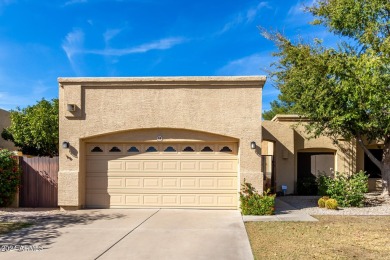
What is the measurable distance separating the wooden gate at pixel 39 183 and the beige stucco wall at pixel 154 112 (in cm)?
68

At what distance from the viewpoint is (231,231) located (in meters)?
8.85

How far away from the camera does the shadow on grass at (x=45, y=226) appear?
789cm

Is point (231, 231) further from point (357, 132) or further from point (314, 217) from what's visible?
point (357, 132)

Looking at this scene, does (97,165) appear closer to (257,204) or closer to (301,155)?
(257,204)

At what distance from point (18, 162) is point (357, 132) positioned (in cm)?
1365

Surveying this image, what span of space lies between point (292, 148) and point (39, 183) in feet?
38.1

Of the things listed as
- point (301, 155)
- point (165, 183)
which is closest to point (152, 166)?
point (165, 183)

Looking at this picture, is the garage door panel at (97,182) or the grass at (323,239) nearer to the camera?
the grass at (323,239)

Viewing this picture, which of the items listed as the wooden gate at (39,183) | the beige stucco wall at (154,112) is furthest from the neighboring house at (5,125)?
the beige stucco wall at (154,112)

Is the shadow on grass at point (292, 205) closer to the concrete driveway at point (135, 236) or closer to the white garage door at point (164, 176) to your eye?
the white garage door at point (164, 176)

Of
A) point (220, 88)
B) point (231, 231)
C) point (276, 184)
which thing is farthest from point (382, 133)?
point (231, 231)

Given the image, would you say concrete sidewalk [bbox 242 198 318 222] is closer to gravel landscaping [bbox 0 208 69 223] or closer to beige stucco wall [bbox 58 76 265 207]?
beige stucco wall [bbox 58 76 265 207]

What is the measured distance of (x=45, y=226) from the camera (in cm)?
949

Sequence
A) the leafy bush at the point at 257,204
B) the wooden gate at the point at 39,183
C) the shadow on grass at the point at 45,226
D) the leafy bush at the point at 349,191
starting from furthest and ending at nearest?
the leafy bush at the point at 349,191 < the wooden gate at the point at 39,183 < the leafy bush at the point at 257,204 < the shadow on grass at the point at 45,226
